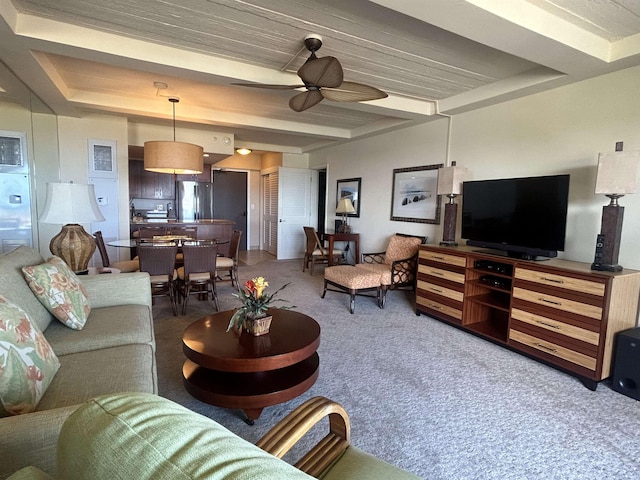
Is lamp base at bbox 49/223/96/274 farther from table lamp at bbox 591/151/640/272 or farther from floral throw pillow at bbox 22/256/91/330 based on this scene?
table lamp at bbox 591/151/640/272

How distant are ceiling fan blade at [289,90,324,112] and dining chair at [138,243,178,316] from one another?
6.38 feet

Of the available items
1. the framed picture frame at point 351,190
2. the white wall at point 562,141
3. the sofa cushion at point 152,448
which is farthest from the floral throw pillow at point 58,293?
the framed picture frame at point 351,190

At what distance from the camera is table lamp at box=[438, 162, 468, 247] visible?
12.5ft

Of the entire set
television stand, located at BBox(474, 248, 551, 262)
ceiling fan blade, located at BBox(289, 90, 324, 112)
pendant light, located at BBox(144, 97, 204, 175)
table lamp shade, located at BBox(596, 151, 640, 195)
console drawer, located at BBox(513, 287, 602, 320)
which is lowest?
console drawer, located at BBox(513, 287, 602, 320)

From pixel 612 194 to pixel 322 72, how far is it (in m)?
2.29

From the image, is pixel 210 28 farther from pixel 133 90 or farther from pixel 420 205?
pixel 420 205

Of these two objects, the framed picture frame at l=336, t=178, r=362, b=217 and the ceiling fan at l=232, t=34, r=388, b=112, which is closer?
the ceiling fan at l=232, t=34, r=388, b=112

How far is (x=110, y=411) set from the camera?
1.82ft

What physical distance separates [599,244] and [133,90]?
4.94 m

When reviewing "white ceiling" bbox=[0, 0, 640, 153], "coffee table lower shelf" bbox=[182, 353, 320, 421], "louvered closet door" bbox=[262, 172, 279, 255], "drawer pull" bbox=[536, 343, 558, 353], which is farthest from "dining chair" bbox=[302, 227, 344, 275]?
"coffee table lower shelf" bbox=[182, 353, 320, 421]

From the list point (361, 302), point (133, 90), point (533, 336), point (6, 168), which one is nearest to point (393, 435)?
point (533, 336)

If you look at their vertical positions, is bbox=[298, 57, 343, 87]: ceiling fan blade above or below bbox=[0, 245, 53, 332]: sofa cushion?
above

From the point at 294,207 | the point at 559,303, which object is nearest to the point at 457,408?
the point at 559,303

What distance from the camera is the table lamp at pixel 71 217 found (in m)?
2.78
